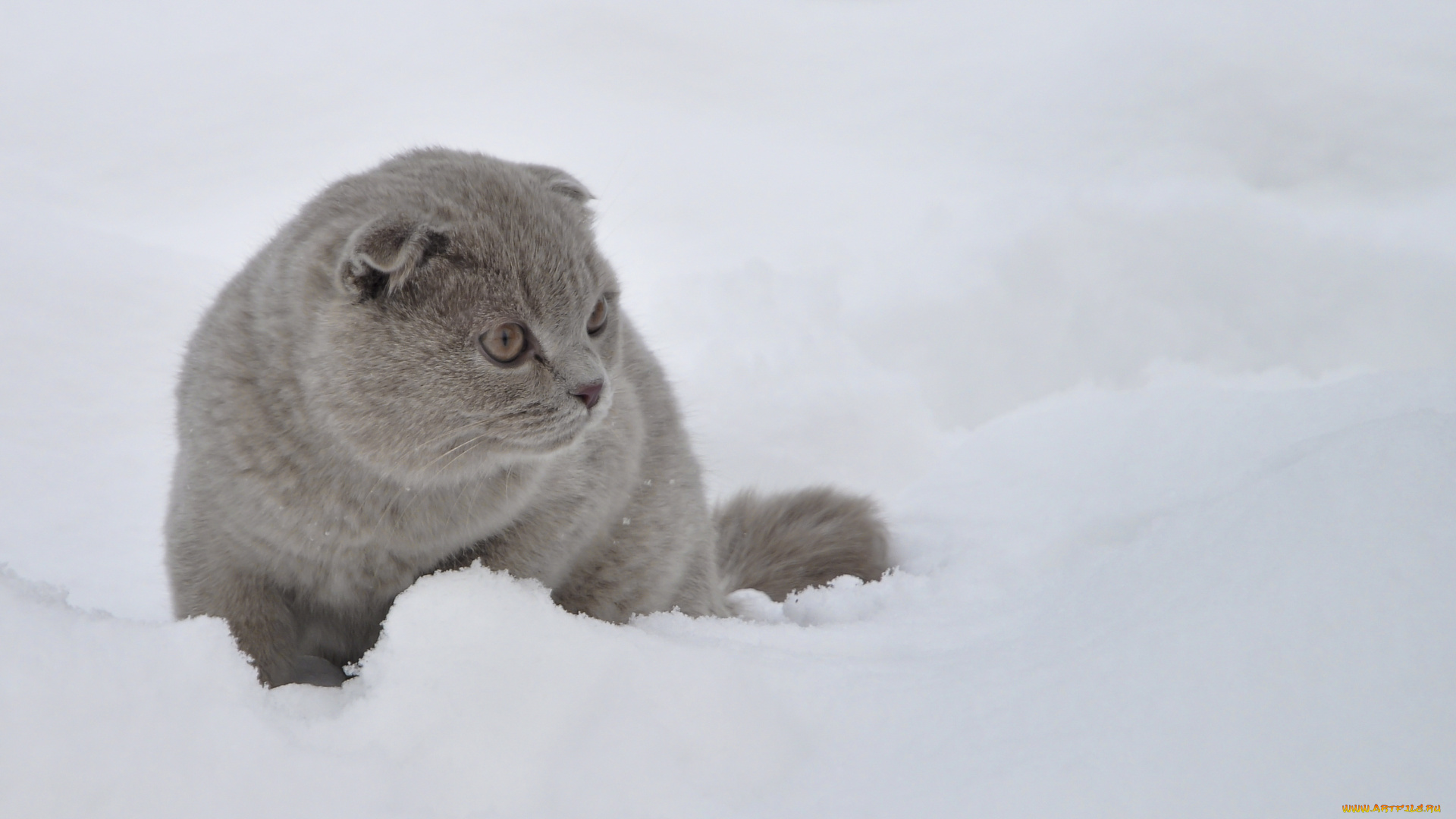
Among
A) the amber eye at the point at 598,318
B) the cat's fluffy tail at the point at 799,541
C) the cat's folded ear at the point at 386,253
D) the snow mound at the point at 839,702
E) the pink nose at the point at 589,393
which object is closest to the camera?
the snow mound at the point at 839,702

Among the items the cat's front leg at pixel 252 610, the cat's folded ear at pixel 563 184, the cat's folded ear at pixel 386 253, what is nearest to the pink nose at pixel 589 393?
the cat's folded ear at pixel 386 253

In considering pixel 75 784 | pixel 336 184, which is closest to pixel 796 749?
pixel 75 784

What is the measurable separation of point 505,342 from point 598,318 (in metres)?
0.26

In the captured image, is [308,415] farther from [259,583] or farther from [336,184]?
[336,184]

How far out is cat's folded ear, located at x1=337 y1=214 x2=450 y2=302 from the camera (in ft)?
5.12

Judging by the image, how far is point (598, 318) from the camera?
189 cm

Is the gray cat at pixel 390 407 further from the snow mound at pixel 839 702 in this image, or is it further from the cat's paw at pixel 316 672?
the snow mound at pixel 839 702

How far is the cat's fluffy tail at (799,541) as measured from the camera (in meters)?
2.73

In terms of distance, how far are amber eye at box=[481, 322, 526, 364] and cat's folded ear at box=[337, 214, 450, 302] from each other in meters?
0.16

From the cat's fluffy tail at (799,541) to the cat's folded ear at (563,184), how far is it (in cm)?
123

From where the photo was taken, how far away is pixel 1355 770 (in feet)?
3.46

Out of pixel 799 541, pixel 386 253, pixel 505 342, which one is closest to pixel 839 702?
pixel 505 342

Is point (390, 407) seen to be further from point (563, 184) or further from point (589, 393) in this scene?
point (563, 184)

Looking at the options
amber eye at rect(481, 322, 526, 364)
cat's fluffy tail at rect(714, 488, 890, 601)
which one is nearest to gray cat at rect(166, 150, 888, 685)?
amber eye at rect(481, 322, 526, 364)
